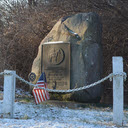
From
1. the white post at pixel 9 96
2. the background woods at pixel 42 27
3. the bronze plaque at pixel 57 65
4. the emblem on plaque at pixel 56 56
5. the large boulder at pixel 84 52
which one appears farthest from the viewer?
the background woods at pixel 42 27

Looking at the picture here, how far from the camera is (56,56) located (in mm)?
6027

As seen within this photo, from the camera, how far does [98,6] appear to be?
8109 millimetres

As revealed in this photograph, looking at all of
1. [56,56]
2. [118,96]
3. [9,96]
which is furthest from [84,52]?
[9,96]

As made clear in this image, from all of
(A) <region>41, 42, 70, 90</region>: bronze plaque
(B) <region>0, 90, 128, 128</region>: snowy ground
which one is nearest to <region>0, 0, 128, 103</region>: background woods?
(A) <region>41, 42, 70, 90</region>: bronze plaque

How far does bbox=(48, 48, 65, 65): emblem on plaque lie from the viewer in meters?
5.95

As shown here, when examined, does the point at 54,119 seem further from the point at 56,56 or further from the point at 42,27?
the point at 42,27

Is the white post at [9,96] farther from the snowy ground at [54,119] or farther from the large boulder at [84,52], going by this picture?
the large boulder at [84,52]

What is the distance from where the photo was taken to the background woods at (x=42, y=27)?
321 inches

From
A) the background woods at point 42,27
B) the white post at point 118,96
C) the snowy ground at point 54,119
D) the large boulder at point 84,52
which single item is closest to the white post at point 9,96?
the snowy ground at point 54,119

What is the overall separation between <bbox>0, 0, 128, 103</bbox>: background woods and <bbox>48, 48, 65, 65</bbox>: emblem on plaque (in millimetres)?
3037

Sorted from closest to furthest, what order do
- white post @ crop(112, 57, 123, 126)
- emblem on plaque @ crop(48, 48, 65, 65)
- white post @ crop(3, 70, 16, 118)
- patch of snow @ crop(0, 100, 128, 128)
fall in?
patch of snow @ crop(0, 100, 128, 128), white post @ crop(112, 57, 123, 126), white post @ crop(3, 70, 16, 118), emblem on plaque @ crop(48, 48, 65, 65)

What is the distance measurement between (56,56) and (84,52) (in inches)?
32.5

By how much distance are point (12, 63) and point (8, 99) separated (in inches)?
225

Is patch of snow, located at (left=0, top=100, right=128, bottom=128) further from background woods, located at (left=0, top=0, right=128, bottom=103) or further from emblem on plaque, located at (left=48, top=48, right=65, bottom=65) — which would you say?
background woods, located at (left=0, top=0, right=128, bottom=103)
